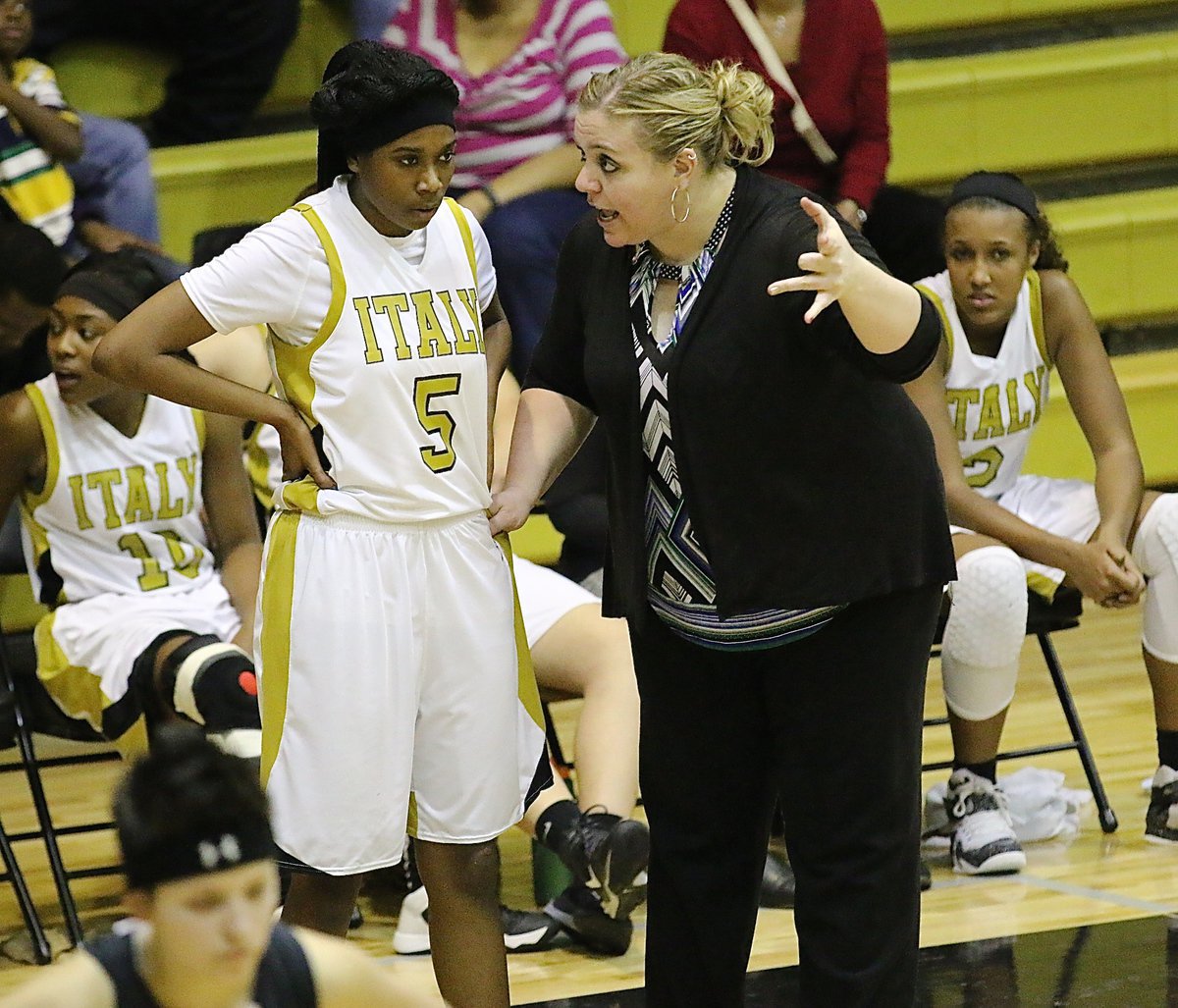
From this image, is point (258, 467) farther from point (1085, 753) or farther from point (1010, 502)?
point (1085, 753)

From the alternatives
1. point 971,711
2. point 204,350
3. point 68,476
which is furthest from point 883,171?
point 68,476

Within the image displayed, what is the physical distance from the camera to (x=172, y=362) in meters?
2.54

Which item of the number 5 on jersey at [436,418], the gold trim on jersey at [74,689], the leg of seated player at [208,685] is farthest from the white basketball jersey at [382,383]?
the gold trim on jersey at [74,689]

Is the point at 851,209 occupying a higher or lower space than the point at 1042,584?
higher

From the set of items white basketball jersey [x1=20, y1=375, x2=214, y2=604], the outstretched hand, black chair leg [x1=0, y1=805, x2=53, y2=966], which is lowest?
black chair leg [x1=0, y1=805, x2=53, y2=966]

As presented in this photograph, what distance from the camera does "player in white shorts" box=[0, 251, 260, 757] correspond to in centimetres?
346

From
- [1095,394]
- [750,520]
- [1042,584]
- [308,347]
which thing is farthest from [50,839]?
[1095,394]

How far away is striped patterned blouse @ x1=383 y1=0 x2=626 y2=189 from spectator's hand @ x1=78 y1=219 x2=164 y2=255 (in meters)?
0.77

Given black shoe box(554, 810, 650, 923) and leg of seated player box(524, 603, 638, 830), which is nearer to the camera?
black shoe box(554, 810, 650, 923)

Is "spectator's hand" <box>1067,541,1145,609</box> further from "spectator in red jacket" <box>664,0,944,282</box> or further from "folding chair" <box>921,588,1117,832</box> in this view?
"spectator in red jacket" <box>664,0,944,282</box>

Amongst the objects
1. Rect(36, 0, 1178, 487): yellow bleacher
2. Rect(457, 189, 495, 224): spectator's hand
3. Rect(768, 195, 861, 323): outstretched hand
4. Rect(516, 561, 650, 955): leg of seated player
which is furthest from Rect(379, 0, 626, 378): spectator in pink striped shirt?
Rect(768, 195, 861, 323): outstretched hand

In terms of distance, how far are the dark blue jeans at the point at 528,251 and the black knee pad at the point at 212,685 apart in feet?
4.91

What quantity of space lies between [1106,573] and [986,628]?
259mm

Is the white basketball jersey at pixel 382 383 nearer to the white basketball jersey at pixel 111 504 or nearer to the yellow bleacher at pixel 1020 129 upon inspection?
the white basketball jersey at pixel 111 504
